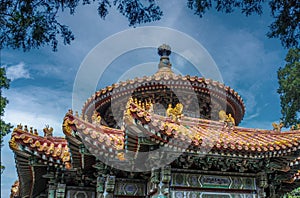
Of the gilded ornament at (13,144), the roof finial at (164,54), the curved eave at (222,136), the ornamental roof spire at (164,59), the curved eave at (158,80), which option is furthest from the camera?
the roof finial at (164,54)

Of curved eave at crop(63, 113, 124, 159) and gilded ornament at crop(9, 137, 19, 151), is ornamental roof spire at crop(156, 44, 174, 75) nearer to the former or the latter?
curved eave at crop(63, 113, 124, 159)

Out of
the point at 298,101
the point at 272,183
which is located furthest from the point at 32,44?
the point at 298,101

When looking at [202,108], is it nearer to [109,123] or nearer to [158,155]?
[109,123]

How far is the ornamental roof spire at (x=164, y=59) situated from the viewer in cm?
1030

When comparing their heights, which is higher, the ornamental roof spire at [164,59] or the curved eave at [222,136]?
the ornamental roof spire at [164,59]

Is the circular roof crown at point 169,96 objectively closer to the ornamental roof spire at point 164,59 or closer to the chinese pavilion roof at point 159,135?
the chinese pavilion roof at point 159,135

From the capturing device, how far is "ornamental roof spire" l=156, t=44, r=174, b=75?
10302 mm

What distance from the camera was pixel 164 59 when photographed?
35.0ft

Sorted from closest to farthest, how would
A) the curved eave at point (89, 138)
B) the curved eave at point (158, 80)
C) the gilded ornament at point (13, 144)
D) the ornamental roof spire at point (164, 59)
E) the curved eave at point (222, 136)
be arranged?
the curved eave at point (222, 136) < the curved eave at point (89, 138) < the gilded ornament at point (13, 144) < the curved eave at point (158, 80) < the ornamental roof spire at point (164, 59)

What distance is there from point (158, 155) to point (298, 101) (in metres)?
12.2

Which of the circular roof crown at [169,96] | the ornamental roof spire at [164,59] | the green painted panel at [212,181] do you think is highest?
the ornamental roof spire at [164,59]

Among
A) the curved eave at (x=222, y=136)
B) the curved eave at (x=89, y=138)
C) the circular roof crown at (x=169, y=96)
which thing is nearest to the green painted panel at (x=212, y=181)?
the curved eave at (x=222, y=136)

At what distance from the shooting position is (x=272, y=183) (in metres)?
7.42

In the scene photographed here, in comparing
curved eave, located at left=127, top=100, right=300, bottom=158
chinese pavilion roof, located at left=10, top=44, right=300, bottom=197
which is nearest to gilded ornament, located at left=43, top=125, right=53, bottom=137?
chinese pavilion roof, located at left=10, top=44, right=300, bottom=197
